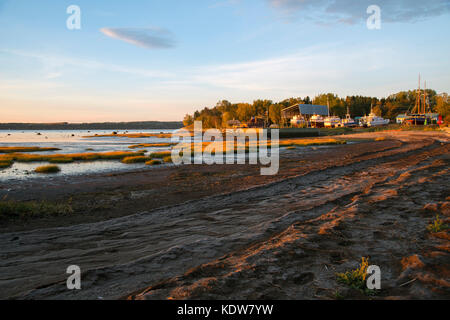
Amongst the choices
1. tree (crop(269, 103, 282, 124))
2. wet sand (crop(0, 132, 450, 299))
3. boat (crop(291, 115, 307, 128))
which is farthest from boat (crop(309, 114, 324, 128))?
wet sand (crop(0, 132, 450, 299))

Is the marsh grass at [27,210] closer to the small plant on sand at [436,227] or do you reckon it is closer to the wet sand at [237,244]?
the wet sand at [237,244]

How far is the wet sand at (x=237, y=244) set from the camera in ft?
17.4

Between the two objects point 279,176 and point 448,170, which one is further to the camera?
point 279,176

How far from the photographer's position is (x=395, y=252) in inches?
251

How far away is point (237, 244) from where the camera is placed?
7922 mm

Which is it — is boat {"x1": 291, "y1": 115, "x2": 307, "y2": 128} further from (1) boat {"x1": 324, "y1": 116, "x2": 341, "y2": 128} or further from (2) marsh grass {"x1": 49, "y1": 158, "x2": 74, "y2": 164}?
(2) marsh grass {"x1": 49, "y1": 158, "x2": 74, "y2": 164}

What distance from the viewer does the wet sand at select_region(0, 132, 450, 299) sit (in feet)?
17.4

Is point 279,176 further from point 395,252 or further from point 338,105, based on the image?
point 338,105

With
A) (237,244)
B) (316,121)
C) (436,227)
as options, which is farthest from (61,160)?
(316,121)

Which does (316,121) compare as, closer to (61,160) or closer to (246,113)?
(246,113)
